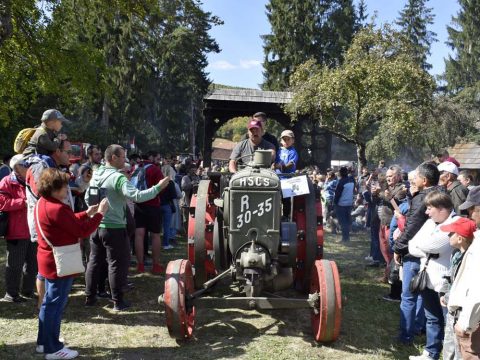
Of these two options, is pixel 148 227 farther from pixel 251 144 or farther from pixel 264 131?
pixel 264 131

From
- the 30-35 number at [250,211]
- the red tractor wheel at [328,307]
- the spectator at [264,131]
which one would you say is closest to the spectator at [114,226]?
the 30-35 number at [250,211]

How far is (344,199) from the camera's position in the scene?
9914mm

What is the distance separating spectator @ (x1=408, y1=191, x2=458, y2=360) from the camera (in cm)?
367

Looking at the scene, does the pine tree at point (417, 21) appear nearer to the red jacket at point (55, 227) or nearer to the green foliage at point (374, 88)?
the green foliage at point (374, 88)

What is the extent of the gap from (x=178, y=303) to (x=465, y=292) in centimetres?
229

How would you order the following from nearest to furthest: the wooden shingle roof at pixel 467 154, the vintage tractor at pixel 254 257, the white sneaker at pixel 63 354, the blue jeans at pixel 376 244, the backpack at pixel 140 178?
the white sneaker at pixel 63 354
the vintage tractor at pixel 254 257
the backpack at pixel 140 178
the blue jeans at pixel 376 244
the wooden shingle roof at pixel 467 154

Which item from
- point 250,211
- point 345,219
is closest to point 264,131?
point 250,211

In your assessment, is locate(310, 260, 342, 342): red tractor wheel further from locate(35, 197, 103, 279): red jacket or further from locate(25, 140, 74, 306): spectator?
locate(25, 140, 74, 306): spectator

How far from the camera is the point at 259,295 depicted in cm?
430

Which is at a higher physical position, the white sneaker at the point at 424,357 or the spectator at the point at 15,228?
the spectator at the point at 15,228

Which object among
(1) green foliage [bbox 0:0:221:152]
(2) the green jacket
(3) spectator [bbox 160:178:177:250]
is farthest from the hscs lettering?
(1) green foliage [bbox 0:0:221:152]

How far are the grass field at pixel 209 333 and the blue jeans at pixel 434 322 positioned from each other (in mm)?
320

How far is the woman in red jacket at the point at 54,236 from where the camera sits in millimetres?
3709

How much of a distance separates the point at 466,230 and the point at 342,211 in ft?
23.1
